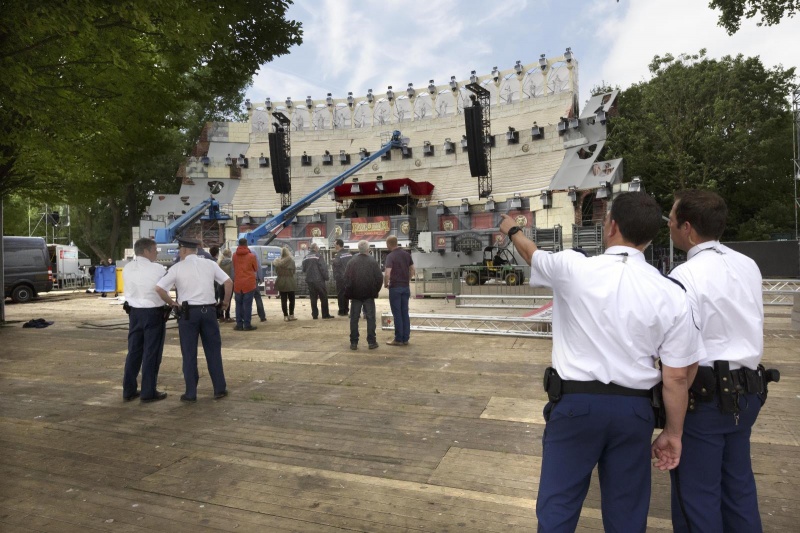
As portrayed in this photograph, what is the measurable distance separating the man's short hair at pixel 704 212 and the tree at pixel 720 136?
29.0m

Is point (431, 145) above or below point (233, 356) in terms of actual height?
above

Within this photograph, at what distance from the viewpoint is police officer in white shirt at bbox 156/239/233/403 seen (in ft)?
18.6

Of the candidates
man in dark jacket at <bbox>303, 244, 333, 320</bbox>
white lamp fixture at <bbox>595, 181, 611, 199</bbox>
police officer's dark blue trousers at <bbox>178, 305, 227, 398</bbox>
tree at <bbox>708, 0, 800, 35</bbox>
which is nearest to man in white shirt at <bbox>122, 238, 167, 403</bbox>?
police officer's dark blue trousers at <bbox>178, 305, 227, 398</bbox>

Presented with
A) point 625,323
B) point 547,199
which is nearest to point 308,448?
point 625,323

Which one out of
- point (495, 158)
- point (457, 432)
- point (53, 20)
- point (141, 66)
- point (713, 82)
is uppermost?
point (713, 82)

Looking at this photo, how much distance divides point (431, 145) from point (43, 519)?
1482 inches

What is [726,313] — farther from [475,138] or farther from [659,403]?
[475,138]

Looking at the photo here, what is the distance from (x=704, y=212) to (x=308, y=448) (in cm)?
330

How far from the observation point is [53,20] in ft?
13.6

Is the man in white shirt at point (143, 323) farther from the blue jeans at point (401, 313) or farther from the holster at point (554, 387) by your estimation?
the holster at point (554, 387)

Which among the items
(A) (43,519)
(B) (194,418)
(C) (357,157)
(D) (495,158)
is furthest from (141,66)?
(C) (357,157)

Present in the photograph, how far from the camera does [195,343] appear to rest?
18.6 ft

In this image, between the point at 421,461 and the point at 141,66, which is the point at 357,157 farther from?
the point at 421,461

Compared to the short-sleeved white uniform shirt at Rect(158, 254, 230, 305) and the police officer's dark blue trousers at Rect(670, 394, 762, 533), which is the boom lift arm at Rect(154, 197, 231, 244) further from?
the police officer's dark blue trousers at Rect(670, 394, 762, 533)
